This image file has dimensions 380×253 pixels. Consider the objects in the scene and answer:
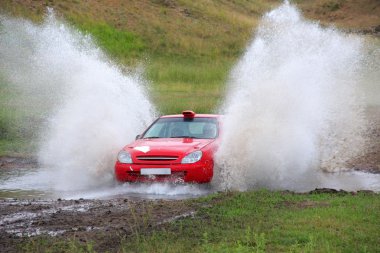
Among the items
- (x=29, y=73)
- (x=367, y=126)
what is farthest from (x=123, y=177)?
(x=29, y=73)

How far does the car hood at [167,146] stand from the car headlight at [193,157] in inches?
3.9

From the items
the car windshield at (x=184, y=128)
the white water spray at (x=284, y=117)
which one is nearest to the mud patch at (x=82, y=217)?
the white water spray at (x=284, y=117)

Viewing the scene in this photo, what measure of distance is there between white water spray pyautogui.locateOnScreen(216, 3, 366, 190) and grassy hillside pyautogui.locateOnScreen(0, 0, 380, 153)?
593 inches

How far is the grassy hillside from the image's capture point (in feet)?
135

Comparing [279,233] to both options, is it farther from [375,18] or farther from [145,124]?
[375,18]

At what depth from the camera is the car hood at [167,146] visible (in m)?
13.1

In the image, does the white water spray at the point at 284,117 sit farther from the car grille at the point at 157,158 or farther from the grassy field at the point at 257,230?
the grassy field at the point at 257,230

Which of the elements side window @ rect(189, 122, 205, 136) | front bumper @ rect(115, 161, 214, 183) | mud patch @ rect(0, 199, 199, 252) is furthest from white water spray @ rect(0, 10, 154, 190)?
mud patch @ rect(0, 199, 199, 252)

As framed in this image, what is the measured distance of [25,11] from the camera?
155 ft

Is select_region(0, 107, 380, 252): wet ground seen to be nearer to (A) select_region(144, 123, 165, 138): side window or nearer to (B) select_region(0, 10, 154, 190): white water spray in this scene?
(B) select_region(0, 10, 154, 190): white water spray

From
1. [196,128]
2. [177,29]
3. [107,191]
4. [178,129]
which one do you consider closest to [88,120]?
[178,129]

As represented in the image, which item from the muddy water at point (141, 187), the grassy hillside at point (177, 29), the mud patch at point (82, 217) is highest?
the grassy hillside at point (177, 29)

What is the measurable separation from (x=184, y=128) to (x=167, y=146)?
4.60 ft

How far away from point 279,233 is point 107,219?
7.55ft
